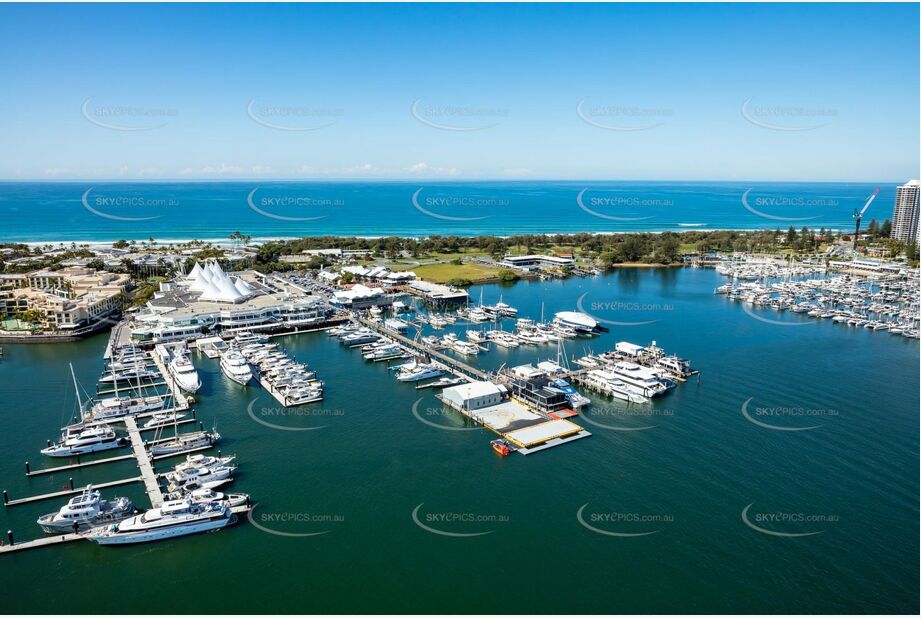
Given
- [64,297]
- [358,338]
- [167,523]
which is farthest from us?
[64,297]

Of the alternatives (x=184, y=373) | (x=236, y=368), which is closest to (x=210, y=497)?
(x=236, y=368)

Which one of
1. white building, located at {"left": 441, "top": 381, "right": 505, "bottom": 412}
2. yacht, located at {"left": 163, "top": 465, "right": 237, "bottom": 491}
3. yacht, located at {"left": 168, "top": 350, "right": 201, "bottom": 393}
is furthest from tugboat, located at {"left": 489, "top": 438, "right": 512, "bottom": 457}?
yacht, located at {"left": 168, "top": 350, "right": 201, "bottom": 393}

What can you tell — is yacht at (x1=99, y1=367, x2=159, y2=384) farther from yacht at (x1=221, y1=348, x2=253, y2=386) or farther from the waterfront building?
the waterfront building

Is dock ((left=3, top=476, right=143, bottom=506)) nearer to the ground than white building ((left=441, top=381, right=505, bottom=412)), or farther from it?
nearer to the ground

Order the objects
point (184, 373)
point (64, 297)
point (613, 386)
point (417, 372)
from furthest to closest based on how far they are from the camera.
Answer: point (64, 297) < point (417, 372) < point (184, 373) < point (613, 386)

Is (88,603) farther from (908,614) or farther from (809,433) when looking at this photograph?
(809,433)

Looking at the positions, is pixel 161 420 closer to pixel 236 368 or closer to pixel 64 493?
pixel 64 493

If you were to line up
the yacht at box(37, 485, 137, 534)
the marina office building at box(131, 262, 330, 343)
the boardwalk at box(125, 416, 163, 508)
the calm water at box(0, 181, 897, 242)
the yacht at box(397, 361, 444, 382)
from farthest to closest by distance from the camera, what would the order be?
the calm water at box(0, 181, 897, 242), the marina office building at box(131, 262, 330, 343), the yacht at box(397, 361, 444, 382), the boardwalk at box(125, 416, 163, 508), the yacht at box(37, 485, 137, 534)
